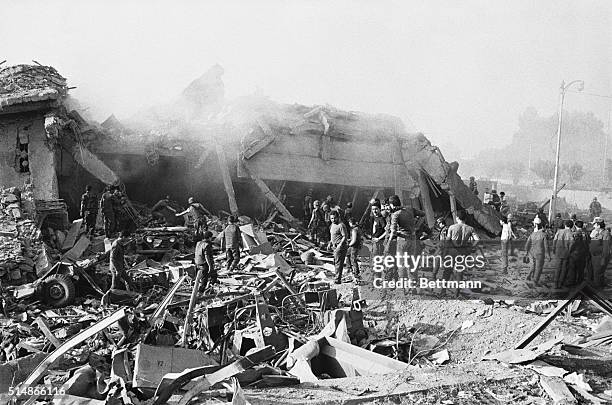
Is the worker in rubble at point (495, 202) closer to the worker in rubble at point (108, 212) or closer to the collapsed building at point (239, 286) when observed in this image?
the collapsed building at point (239, 286)

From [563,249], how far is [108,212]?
10.1 m

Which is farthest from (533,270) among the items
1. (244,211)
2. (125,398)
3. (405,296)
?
(244,211)

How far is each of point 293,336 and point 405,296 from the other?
113 inches

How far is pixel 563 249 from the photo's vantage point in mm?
9367

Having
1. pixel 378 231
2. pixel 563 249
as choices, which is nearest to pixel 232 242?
pixel 378 231

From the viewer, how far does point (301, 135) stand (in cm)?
1716

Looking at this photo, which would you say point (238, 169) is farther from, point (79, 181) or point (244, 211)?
point (79, 181)

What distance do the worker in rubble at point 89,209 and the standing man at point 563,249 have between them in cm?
1069

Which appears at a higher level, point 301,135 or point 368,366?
point 301,135

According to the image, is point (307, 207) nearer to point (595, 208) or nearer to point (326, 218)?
point (326, 218)

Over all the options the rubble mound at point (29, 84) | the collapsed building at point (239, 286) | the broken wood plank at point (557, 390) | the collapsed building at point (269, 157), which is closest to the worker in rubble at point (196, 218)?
the collapsed building at point (239, 286)

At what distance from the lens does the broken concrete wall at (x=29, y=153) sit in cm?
1402

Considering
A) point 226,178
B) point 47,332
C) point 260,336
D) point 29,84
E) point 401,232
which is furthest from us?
point 226,178

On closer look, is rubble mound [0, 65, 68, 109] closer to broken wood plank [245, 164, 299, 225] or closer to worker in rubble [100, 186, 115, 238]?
worker in rubble [100, 186, 115, 238]
